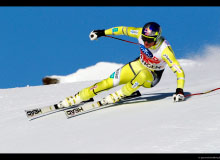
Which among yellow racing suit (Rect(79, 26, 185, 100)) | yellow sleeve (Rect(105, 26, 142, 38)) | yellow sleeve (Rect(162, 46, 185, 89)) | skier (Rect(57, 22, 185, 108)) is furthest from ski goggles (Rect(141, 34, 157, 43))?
yellow sleeve (Rect(105, 26, 142, 38))

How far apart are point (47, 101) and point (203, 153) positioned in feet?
18.8

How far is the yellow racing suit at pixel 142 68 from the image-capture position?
596cm

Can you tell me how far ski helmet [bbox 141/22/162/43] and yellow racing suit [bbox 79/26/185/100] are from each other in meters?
0.14

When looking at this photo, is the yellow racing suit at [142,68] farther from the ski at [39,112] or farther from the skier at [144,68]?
the ski at [39,112]

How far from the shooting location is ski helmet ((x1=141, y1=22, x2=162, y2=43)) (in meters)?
5.89

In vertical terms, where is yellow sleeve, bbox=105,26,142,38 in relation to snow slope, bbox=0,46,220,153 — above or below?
above

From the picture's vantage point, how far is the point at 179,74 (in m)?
5.91

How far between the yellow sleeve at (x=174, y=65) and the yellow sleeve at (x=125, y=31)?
2.11 feet

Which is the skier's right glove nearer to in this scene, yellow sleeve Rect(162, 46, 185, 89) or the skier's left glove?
yellow sleeve Rect(162, 46, 185, 89)

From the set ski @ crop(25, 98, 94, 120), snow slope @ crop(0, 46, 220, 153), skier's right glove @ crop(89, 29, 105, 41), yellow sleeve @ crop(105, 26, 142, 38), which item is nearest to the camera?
snow slope @ crop(0, 46, 220, 153)

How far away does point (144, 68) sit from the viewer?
6301 millimetres

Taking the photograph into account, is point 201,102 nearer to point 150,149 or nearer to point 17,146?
point 150,149

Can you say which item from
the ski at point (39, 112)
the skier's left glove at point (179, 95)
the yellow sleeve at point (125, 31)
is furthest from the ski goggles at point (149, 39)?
the ski at point (39, 112)

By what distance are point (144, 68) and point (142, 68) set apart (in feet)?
0.12
